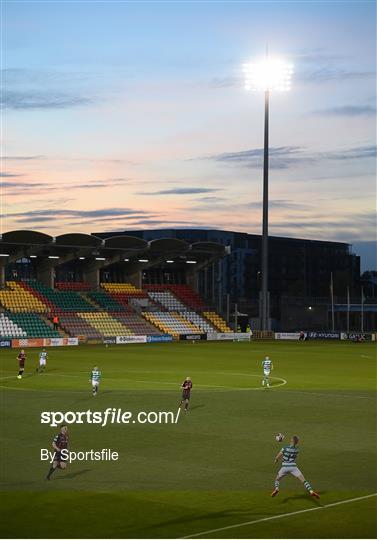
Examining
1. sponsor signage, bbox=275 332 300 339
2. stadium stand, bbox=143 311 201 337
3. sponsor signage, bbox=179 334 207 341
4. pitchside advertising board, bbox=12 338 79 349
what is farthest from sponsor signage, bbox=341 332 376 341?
pitchside advertising board, bbox=12 338 79 349

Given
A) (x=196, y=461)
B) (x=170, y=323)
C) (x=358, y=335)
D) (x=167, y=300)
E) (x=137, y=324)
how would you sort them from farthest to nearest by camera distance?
1. (x=167, y=300)
2. (x=358, y=335)
3. (x=170, y=323)
4. (x=137, y=324)
5. (x=196, y=461)

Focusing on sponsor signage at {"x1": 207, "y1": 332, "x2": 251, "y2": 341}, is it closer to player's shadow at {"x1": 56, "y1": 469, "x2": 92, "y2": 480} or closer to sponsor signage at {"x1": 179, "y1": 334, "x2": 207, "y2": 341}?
sponsor signage at {"x1": 179, "y1": 334, "x2": 207, "y2": 341}

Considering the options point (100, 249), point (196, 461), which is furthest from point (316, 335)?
point (196, 461)

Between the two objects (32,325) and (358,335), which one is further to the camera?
(358,335)

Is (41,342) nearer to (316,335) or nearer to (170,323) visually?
(170,323)

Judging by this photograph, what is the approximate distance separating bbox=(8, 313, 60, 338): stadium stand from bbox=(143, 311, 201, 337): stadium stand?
1486 centimetres

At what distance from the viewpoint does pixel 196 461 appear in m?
25.0

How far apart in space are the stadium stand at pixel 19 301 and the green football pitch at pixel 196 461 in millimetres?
37646

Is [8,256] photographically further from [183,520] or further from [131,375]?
[183,520]

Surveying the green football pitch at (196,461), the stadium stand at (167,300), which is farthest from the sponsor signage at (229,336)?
the green football pitch at (196,461)

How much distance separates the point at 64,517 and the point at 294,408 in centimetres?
1870

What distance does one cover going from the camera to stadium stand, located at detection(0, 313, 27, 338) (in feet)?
267

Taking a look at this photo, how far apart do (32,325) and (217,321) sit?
89.8 feet

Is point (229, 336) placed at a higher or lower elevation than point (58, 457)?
higher
